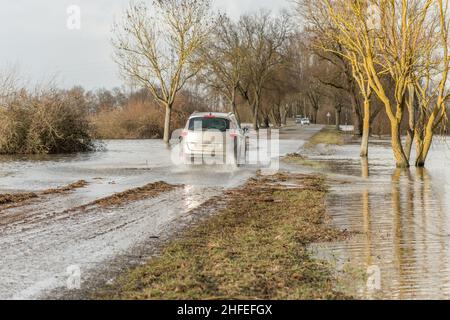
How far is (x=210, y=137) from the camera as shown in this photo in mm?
20875

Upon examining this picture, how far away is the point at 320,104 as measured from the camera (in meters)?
113

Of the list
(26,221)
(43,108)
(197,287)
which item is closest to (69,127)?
(43,108)

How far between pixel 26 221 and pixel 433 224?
6.62m

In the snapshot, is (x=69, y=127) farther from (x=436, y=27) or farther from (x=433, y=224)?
(x=433, y=224)

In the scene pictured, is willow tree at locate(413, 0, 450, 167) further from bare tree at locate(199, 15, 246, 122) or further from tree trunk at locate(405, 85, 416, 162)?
bare tree at locate(199, 15, 246, 122)

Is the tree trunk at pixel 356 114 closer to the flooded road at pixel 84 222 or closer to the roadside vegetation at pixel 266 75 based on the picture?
the roadside vegetation at pixel 266 75

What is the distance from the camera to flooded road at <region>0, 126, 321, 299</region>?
21.9ft

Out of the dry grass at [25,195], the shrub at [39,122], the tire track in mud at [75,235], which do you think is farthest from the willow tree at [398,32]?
the shrub at [39,122]

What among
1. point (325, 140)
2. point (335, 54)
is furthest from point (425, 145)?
point (335, 54)

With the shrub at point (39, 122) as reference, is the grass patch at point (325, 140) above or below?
below

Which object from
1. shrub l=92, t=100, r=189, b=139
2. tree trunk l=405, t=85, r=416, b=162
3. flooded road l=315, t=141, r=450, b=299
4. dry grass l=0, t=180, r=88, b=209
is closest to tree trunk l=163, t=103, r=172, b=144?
shrub l=92, t=100, r=189, b=139

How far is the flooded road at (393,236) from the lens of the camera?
6211mm

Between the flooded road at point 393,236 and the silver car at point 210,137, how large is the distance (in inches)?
174

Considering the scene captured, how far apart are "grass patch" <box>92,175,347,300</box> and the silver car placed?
30.3ft
